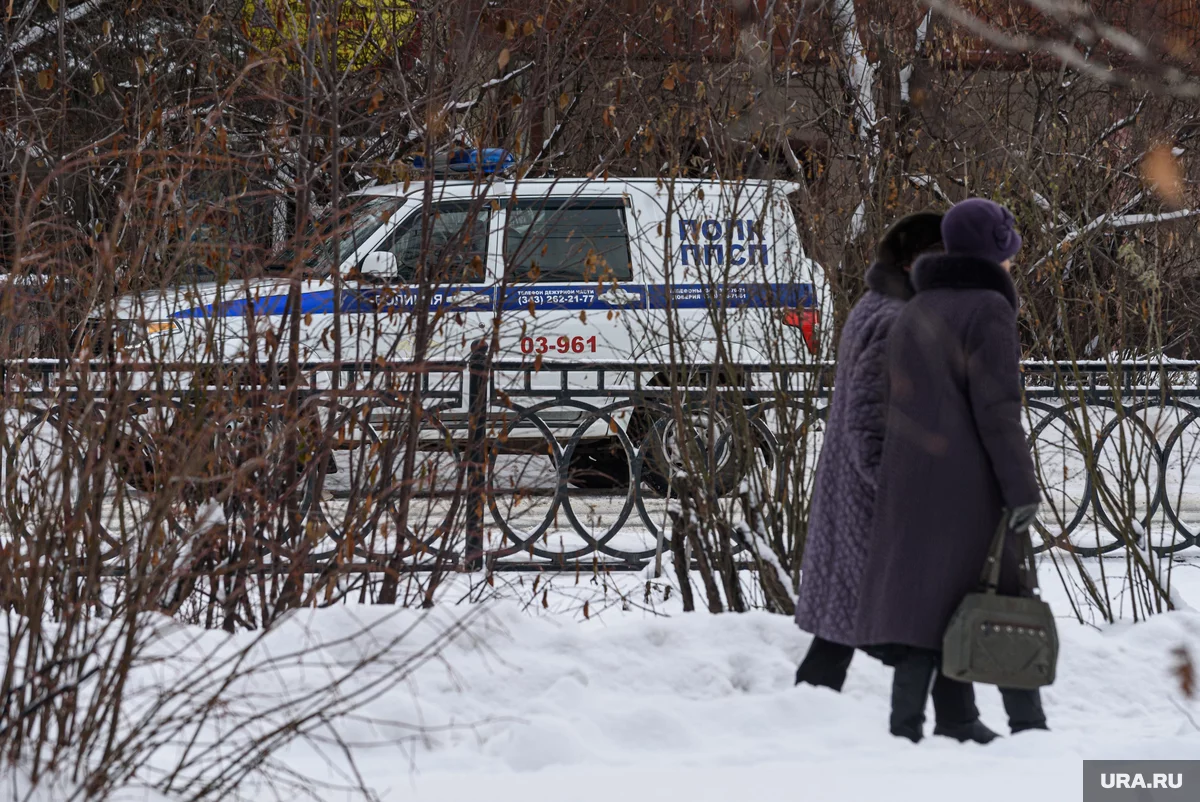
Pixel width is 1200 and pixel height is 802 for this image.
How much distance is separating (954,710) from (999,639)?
14.0 inches

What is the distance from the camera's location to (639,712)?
143 inches

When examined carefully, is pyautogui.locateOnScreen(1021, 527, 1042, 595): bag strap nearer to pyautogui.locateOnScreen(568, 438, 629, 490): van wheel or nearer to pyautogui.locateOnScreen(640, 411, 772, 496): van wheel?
pyautogui.locateOnScreen(640, 411, 772, 496): van wheel

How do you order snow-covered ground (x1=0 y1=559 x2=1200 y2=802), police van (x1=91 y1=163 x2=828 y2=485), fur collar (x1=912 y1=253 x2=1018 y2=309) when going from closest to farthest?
snow-covered ground (x1=0 y1=559 x2=1200 y2=802) → fur collar (x1=912 y1=253 x2=1018 y2=309) → police van (x1=91 y1=163 x2=828 y2=485)

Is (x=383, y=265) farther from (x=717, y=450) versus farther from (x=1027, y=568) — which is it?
(x=1027, y=568)

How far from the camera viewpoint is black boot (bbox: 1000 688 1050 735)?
149 inches

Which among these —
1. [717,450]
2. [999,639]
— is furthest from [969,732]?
[717,450]

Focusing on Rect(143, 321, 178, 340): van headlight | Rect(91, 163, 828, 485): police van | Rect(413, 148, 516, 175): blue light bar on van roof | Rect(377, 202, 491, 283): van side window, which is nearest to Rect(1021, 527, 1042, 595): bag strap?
Rect(91, 163, 828, 485): police van

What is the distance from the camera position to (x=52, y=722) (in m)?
2.96

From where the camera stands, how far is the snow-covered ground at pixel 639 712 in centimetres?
322

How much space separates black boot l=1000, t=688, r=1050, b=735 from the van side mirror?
243 cm

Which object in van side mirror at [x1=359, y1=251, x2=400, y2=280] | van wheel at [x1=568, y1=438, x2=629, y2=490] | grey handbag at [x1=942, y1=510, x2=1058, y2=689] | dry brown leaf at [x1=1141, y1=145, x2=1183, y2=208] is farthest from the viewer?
van wheel at [x1=568, y1=438, x2=629, y2=490]

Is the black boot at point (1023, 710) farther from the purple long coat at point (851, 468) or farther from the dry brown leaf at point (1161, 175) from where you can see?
the dry brown leaf at point (1161, 175)

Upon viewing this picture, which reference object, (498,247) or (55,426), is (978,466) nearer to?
(55,426)

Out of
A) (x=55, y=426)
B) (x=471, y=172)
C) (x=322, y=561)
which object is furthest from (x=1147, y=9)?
(x=55, y=426)
